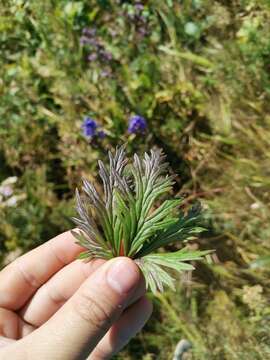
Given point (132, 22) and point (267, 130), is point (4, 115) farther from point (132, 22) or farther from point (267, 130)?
point (267, 130)

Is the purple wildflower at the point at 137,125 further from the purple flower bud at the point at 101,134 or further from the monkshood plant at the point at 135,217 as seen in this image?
the monkshood plant at the point at 135,217

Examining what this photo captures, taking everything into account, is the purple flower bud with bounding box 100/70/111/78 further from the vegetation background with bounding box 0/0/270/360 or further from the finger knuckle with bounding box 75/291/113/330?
the finger knuckle with bounding box 75/291/113/330

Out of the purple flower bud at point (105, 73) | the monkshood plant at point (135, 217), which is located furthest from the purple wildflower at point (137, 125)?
the monkshood plant at point (135, 217)

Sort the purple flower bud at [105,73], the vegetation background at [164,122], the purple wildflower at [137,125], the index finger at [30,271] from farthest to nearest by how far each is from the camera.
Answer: the purple flower bud at [105,73] → the purple wildflower at [137,125] → the vegetation background at [164,122] → the index finger at [30,271]

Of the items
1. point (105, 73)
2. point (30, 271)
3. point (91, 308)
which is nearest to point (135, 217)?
point (91, 308)

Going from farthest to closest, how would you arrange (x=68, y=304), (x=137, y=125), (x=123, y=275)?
(x=137, y=125) → (x=68, y=304) → (x=123, y=275)

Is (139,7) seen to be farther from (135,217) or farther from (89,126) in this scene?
(135,217)

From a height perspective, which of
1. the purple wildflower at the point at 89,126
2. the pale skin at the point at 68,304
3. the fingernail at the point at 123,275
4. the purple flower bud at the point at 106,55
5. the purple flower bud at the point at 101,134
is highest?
the purple flower bud at the point at 106,55
